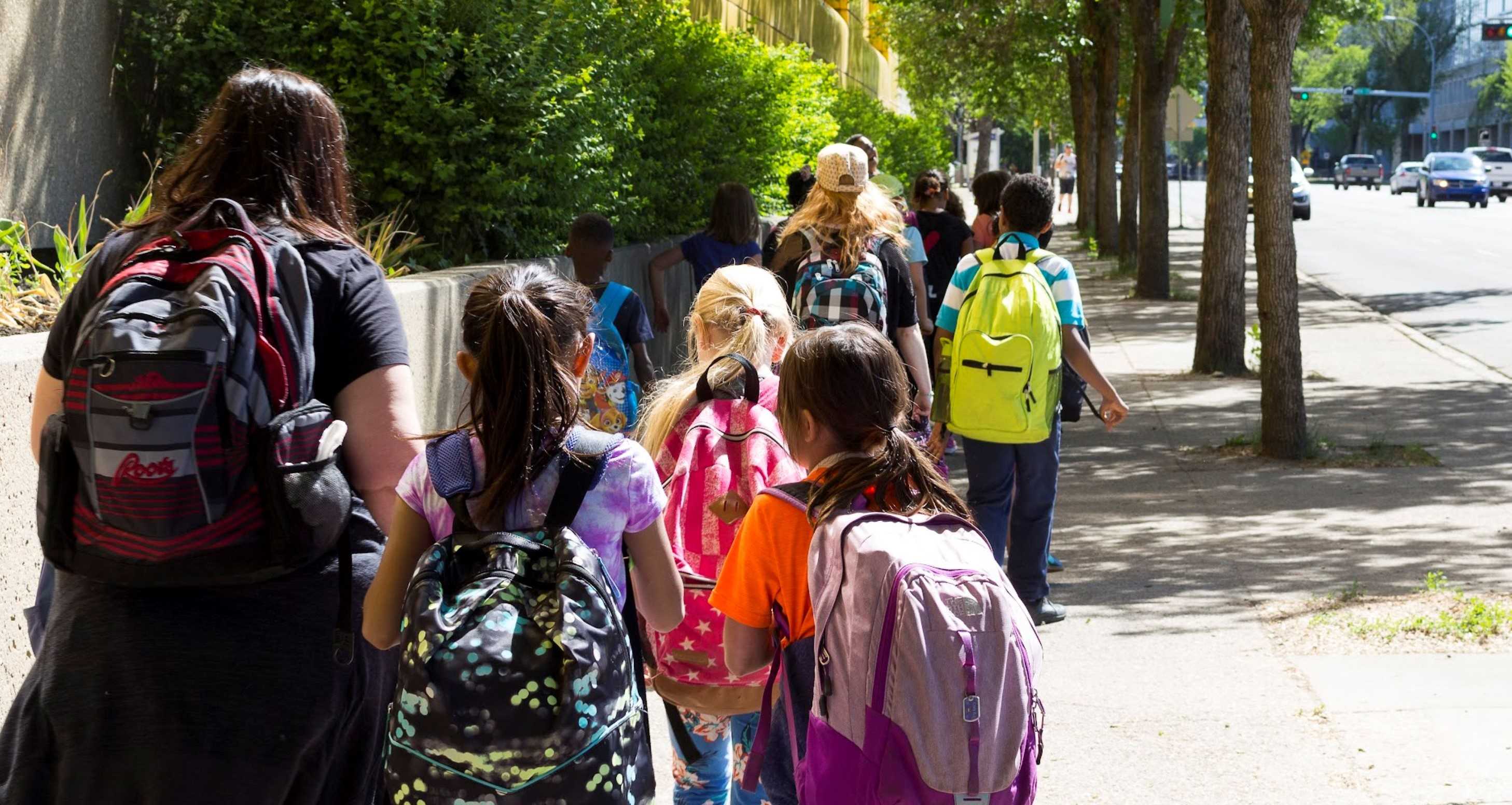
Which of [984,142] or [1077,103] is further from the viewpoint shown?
[984,142]

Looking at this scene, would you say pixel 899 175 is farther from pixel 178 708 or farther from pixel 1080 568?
pixel 178 708

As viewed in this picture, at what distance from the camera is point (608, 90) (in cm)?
988

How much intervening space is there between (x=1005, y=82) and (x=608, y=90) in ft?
103

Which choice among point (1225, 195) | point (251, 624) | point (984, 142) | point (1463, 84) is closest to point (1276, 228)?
point (1225, 195)

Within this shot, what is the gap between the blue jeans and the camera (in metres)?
6.19

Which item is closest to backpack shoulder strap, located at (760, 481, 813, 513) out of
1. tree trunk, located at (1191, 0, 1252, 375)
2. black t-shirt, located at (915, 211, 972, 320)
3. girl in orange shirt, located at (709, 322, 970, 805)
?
girl in orange shirt, located at (709, 322, 970, 805)

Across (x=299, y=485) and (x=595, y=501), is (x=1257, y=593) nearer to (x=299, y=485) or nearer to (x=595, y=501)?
(x=595, y=501)

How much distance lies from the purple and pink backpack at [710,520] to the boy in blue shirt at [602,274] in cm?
296

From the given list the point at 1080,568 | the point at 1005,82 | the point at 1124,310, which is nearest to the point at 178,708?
the point at 1080,568

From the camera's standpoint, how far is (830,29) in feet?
112

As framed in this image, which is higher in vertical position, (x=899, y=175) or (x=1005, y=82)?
(x=1005, y=82)

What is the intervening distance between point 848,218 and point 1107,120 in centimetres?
2306

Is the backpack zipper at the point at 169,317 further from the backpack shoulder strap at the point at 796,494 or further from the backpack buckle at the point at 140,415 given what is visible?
the backpack shoulder strap at the point at 796,494

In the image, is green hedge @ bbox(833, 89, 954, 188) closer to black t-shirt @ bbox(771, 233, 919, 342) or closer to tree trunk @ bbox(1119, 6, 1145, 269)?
tree trunk @ bbox(1119, 6, 1145, 269)
